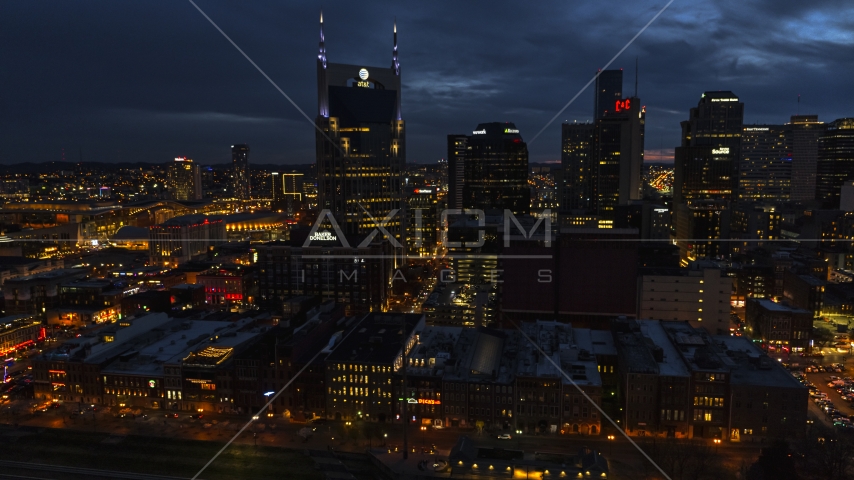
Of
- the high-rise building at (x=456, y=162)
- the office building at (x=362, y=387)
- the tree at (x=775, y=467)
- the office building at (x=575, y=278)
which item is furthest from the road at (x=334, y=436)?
the high-rise building at (x=456, y=162)

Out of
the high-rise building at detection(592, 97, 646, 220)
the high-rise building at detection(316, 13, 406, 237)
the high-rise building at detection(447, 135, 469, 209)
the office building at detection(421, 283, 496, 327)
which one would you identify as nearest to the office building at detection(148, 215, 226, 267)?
the high-rise building at detection(316, 13, 406, 237)

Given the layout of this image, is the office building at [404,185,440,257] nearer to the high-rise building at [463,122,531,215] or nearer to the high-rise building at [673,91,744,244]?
the high-rise building at [463,122,531,215]

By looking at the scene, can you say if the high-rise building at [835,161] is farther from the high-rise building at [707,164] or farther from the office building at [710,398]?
the office building at [710,398]

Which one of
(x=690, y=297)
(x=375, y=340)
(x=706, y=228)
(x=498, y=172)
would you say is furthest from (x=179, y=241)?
(x=706, y=228)

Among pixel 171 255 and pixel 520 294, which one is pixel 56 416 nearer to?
pixel 520 294

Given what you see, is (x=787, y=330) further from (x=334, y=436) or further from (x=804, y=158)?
(x=804, y=158)
